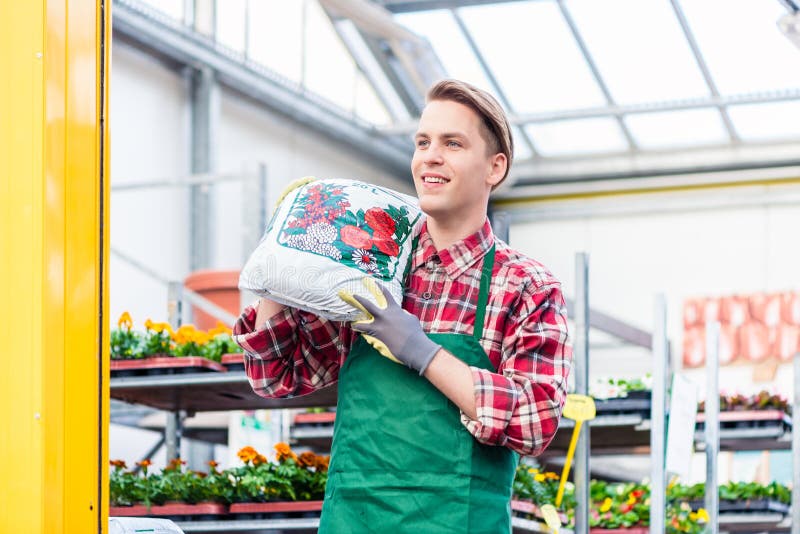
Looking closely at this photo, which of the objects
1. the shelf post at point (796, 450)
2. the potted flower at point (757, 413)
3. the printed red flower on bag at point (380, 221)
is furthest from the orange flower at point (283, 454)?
the printed red flower on bag at point (380, 221)

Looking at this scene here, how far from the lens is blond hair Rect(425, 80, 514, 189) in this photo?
2309 millimetres

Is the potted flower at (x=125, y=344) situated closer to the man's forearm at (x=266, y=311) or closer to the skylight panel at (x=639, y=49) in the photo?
the man's forearm at (x=266, y=311)

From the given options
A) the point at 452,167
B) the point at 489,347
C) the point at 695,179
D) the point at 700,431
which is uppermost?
the point at 695,179

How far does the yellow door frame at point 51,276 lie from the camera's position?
1.97 metres

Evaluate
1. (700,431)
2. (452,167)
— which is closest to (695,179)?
(700,431)

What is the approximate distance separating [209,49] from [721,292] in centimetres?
606

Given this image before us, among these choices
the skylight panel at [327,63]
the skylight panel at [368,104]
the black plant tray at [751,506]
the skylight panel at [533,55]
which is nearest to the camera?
the black plant tray at [751,506]

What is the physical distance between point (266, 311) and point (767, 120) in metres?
12.3

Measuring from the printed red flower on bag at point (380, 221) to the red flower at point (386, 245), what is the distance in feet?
0.03

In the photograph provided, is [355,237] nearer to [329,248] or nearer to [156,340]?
[329,248]

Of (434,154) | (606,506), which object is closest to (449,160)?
(434,154)

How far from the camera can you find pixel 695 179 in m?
14.5

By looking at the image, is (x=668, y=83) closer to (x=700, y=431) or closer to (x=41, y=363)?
(x=700, y=431)

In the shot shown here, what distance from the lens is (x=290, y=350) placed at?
2387 millimetres
